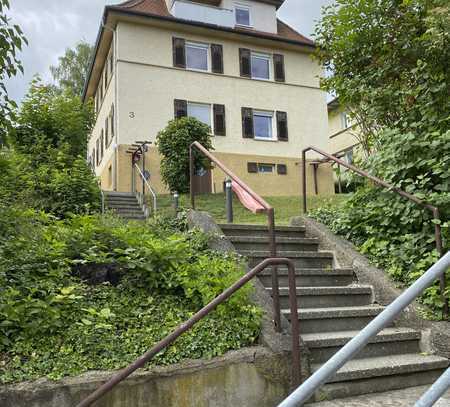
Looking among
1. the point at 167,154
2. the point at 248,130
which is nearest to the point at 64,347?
the point at 167,154

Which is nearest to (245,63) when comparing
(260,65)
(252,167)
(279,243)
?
(260,65)

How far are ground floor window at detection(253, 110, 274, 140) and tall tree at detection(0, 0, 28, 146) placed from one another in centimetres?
1565

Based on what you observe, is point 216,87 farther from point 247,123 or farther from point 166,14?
point 166,14

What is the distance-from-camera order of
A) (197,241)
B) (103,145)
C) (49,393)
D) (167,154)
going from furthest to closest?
(103,145) → (167,154) → (197,241) → (49,393)

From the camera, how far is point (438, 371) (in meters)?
3.81

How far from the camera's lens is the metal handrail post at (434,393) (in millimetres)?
1328

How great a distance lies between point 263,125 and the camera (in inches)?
731

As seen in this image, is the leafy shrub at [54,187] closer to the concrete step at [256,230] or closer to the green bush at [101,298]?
the concrete step at [256,230]

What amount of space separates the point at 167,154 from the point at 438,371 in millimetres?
9611

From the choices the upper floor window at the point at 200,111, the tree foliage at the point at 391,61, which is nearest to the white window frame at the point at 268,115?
the upper floor window at the point at 200,111

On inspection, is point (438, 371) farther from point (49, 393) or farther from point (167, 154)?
point (167, 154)

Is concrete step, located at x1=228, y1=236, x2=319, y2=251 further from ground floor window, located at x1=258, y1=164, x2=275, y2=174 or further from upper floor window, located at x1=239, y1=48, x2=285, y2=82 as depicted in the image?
upper floor window, located at x1=239, y1=48, x2=285, y2=82

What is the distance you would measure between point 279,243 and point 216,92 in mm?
13171

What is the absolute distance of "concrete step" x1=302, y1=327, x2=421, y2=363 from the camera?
371 centimetres
